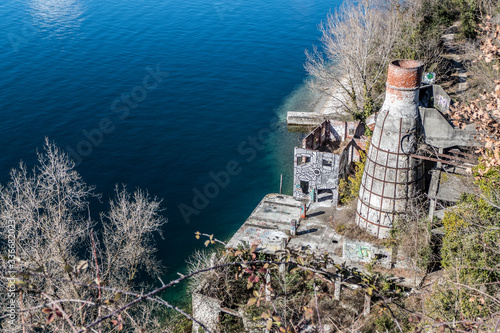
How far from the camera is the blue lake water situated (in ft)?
158

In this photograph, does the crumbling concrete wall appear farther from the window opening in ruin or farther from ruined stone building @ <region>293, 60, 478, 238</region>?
the window opening in ruin

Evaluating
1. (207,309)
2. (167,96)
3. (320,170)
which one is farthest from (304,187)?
(167,96)

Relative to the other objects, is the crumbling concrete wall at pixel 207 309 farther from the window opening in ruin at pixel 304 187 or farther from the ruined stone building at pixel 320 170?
the window opening in ruin at pixel 304 187

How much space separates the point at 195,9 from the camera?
103188mm

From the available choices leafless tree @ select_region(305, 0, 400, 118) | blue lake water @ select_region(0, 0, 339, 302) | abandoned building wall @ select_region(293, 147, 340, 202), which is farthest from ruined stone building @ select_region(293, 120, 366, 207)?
leafless tree @ select_region(305, 0, 400, 118)

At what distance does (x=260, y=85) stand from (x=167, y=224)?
3551cm

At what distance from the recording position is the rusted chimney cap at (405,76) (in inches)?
947

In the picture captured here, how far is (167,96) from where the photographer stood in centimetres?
6744

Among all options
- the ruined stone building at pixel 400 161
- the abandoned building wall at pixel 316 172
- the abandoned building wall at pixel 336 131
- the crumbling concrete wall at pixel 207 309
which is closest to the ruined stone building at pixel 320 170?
the abandoned building wall at pixel 316 172

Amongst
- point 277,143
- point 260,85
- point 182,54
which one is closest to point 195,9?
point 182,54

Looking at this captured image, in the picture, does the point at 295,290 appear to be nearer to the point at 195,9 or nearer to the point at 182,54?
the point at 182,54

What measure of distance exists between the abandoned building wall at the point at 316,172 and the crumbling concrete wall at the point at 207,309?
Result: 14503 millimetres

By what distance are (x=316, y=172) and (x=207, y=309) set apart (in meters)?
16.0

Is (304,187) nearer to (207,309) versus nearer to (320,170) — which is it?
(320,170)
